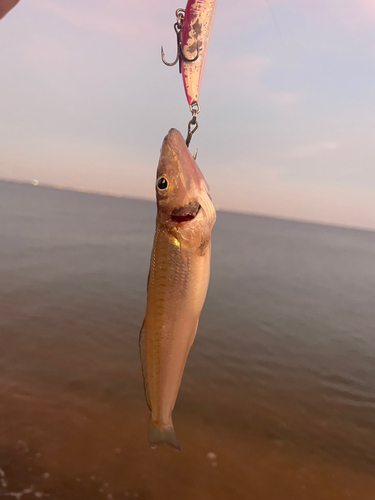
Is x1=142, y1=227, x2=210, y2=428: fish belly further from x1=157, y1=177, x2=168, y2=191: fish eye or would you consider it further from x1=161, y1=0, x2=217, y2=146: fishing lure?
x1=161, y1=0, x2=217, y2=146: fishing lure

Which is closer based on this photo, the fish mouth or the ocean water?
the fish mouth

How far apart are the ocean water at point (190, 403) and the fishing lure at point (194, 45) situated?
606cm

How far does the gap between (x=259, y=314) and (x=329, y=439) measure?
26.7ft

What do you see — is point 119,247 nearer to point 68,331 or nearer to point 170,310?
point 68,331

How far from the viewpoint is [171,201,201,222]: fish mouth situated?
8.14 feet

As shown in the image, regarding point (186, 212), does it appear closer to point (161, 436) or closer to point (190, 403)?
point (161, 436)

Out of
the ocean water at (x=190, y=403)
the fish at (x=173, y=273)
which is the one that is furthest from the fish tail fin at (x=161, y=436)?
the ocean water at (x=190, y=403)

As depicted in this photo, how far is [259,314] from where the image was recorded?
50.0ft

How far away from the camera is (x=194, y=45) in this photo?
2594mm

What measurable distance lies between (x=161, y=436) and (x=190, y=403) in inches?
227

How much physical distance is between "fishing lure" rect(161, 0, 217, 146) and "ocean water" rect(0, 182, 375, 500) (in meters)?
6.06

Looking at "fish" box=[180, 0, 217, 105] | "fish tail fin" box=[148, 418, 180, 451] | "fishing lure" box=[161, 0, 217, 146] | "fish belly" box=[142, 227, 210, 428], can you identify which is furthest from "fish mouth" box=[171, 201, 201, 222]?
"fish tail fin" box=[148, 418, 180, 451]

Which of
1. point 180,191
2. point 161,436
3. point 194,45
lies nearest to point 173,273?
point 180,191

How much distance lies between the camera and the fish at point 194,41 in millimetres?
2535
